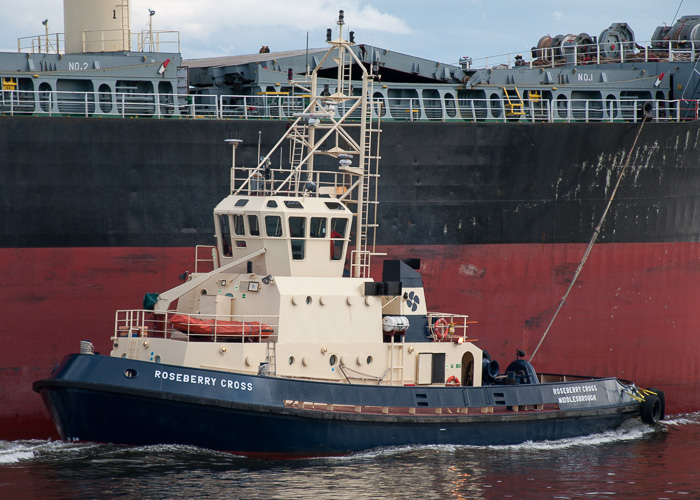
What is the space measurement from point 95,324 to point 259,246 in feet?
12.6

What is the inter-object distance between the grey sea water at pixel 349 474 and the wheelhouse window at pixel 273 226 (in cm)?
318

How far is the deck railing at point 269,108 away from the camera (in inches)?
631

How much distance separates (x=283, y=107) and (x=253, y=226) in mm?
4835

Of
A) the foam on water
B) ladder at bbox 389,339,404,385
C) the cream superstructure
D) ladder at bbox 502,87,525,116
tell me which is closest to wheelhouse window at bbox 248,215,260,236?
the cream superstructure

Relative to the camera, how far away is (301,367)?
12.2m

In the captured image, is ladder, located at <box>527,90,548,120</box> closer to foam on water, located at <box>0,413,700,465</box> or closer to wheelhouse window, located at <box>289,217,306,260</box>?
foam on water, located at <box>0,413,700,465</box>

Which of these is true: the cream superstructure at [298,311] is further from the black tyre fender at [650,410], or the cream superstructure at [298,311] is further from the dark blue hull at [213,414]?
the black tyre fender at [650,410]

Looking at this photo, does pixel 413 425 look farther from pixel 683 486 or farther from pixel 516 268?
pixel 516 268

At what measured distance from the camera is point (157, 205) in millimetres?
15461

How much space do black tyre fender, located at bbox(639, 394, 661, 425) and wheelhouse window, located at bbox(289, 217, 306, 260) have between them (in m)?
6.31

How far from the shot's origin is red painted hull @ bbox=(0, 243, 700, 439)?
47.4 feet

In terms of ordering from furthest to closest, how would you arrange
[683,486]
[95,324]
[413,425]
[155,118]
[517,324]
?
[517,324]
[155,118]
[95,324]
[413,425]
[683,486]

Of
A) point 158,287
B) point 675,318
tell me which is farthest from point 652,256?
point 158,287

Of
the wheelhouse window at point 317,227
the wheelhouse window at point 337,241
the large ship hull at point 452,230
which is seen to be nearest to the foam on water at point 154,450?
the large ship hull at point 452,230
